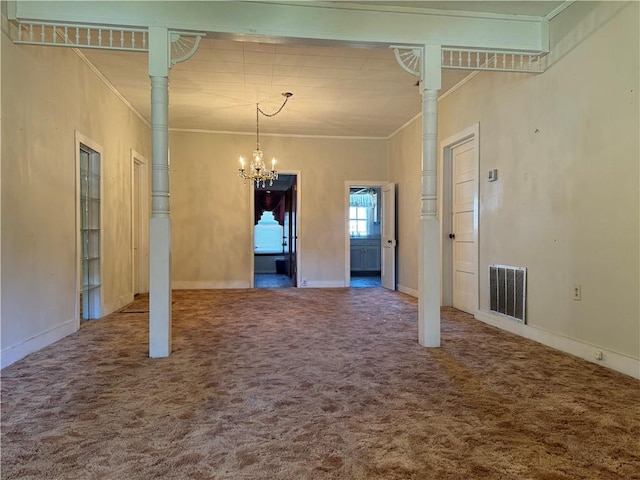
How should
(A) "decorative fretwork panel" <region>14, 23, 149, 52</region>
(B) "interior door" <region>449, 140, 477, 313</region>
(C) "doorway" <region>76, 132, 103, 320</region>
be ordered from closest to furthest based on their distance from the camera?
1. (A) "decorative fretwork panel" <region>14, 23, 149, 52</region>
2. (C) "doorway" <region>76, 132, 103, 320</region>
3. (B) "interior door" <region>449, 140, 477, 313</region>

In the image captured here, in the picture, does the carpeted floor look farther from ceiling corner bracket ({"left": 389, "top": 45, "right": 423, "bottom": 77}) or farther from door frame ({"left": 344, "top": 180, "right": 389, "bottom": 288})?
door frame ({"left": 344, "top": 180, "right": 389, "bottom": 288})

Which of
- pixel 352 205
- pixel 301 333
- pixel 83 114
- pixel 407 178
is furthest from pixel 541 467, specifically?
pixel 352 205

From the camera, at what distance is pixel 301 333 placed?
3.99m

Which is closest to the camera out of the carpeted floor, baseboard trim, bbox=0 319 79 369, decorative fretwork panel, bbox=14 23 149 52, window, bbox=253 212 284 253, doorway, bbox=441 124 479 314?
the carpeted floor

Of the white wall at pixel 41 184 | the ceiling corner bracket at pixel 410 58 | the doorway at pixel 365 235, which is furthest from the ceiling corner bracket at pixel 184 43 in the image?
the doorway at pixel 365 235

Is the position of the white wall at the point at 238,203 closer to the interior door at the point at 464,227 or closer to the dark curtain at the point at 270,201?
the interior door at the point at 464,227

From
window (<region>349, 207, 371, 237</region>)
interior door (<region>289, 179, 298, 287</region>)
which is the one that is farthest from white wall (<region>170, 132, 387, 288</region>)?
window (<region>349, 207, 371, 237</region>)

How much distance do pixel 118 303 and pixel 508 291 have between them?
15.1 ft

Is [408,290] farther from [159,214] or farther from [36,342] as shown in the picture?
[36,342]

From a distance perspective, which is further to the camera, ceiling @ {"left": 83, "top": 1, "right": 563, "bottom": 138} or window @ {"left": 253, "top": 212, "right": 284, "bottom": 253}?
window @ {"left": 253, "top": 212, "right": 284, "bottom": 253}

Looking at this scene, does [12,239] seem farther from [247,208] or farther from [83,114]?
[247,208]

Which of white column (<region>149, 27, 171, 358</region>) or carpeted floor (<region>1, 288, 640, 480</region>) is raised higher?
white column (<region>149, 27, 171, 358</region>)

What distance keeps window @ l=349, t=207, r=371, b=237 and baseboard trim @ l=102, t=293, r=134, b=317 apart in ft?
20.6

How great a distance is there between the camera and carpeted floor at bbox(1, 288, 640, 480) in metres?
1.69
